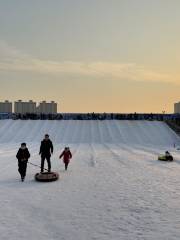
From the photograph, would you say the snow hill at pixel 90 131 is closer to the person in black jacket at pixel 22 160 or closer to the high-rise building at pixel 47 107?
the person in black jacket at pixel 22 160

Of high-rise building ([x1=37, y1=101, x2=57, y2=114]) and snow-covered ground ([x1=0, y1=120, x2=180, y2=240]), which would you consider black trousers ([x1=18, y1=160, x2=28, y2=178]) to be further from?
high-rise building ([x1=37, y1=101, x2=57, y2=114])

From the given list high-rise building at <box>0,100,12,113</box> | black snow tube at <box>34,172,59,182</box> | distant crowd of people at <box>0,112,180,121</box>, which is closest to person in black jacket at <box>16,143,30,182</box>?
black snow tube at <box>34,172,59,182</box>

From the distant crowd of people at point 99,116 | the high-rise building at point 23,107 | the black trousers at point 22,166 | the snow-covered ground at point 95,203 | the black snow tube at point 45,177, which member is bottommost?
the snow-covered ground at point 95,203

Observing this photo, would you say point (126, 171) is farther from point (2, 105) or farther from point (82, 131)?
point (2, 105)

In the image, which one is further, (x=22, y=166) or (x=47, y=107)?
(x=47, y=107)

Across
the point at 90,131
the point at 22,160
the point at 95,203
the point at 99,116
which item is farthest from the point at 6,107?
the point at 95,203

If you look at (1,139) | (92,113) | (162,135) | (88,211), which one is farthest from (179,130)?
(88,211)

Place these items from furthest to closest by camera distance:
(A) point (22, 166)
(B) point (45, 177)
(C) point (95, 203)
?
(A) point (22, 166) → (B) point (45, 177) → (C) point (95, 203)

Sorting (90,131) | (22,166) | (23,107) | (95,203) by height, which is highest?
(23,107)

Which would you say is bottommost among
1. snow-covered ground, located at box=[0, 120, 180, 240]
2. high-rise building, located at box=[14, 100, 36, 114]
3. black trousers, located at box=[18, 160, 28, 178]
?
snow-covered ground, located at box=[0, 120, 180, 240]

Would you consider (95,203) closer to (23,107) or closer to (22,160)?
(22,160)

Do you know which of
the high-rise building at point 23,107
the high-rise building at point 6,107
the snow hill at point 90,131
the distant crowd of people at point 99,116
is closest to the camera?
the snow hill at point 90,131

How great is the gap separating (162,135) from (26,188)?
38312 millimetres

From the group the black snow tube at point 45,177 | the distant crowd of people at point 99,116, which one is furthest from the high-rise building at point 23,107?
the black snow tube at point 45,177
